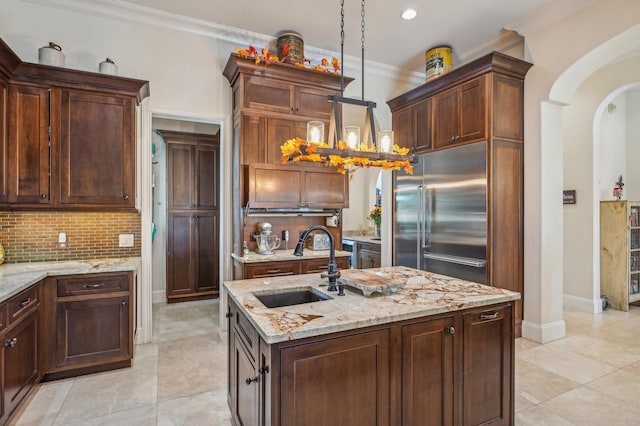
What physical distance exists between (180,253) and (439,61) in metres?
4.32

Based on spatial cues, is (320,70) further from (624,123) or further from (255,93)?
(624,123)

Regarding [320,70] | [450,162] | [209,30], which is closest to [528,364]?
[450,162]

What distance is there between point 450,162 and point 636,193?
3785 mm

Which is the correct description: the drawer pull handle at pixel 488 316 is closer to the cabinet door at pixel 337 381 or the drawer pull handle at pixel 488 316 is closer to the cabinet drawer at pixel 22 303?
the cabinet door at pixel 337 381

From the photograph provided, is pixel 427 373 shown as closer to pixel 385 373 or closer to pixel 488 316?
pixel 385 373

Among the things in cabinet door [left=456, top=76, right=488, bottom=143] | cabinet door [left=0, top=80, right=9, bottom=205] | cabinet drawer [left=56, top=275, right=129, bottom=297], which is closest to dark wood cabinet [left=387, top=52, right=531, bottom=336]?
cabinet door [left=456, top=76, right=488, bottom=143]

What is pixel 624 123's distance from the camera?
5.50m

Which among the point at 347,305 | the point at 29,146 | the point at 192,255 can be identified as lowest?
the point at 192,255

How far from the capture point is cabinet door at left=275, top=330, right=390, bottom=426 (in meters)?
1.47

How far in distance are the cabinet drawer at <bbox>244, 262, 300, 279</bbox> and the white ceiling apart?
8.37ft

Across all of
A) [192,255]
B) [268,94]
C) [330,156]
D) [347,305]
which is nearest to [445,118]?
[268,94]

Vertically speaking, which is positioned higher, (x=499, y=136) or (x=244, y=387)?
(x=499, y=136)

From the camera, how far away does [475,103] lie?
11.9 feet

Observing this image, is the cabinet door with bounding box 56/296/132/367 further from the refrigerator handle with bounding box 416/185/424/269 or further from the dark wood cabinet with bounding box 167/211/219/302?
the refrigerator handle with bounding box 416/185/424/269
